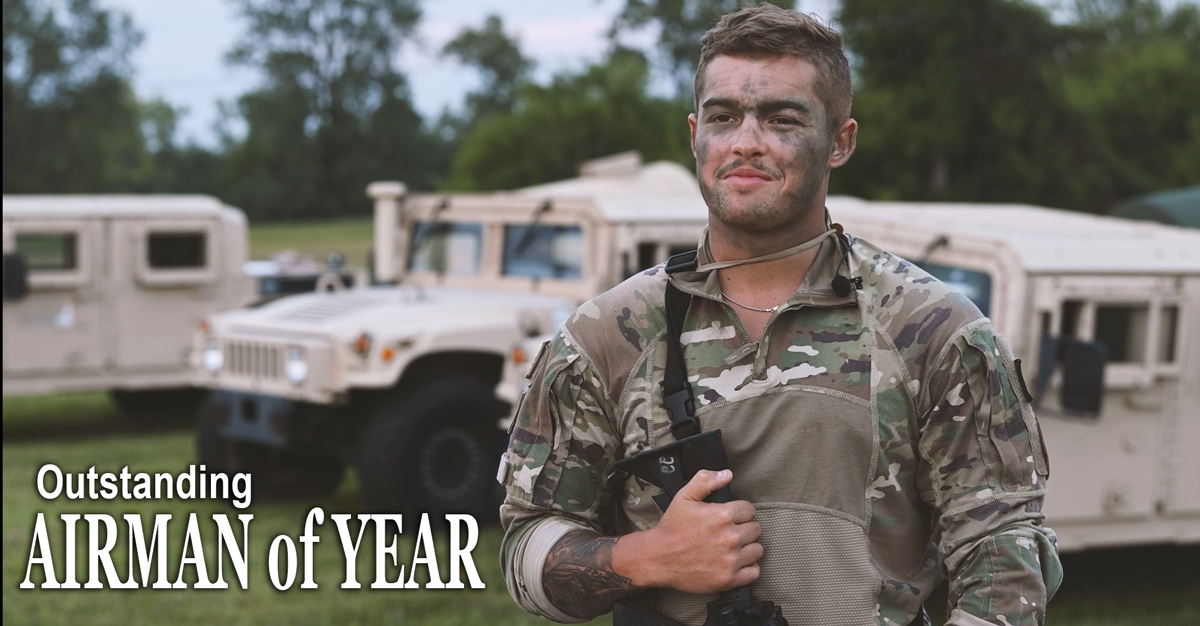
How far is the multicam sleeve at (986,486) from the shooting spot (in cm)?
184

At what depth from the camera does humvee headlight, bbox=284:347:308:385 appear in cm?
739

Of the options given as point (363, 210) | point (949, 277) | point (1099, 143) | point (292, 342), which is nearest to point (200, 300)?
point (292, 342)

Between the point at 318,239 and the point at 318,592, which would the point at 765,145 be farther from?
the point at 318,239

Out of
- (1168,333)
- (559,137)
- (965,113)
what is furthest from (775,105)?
(965,113)

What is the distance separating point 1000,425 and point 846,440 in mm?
185

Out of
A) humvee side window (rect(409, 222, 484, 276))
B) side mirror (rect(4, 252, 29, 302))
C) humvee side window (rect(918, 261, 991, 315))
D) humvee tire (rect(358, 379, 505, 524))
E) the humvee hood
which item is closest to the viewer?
humvee side window (rect(918, 261, 991, 315))

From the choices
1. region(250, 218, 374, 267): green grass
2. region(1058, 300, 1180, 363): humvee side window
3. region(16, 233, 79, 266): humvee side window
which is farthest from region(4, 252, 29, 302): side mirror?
region(250, 218, 374, 267): green grass

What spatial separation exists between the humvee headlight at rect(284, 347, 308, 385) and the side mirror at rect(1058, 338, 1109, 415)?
3.60 m

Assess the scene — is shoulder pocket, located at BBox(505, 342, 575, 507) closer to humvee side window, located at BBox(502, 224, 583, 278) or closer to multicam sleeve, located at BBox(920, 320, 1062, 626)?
multicam sleeve, located at BBox(920, 320, 1062, 626)

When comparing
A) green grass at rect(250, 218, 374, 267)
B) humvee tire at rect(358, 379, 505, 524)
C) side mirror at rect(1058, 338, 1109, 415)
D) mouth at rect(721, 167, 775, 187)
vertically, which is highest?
mouth at rect(721, 167, 775, 187)

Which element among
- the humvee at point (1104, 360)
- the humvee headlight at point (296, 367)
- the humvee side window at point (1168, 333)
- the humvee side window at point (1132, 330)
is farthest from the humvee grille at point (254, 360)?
the humvee side window at point (1168, 333)

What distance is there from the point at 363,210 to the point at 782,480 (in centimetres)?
4299

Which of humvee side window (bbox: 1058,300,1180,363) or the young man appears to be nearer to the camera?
the young man

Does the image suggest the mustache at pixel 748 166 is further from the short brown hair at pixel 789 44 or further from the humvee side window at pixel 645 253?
the humvee side window at pixel 645 253
